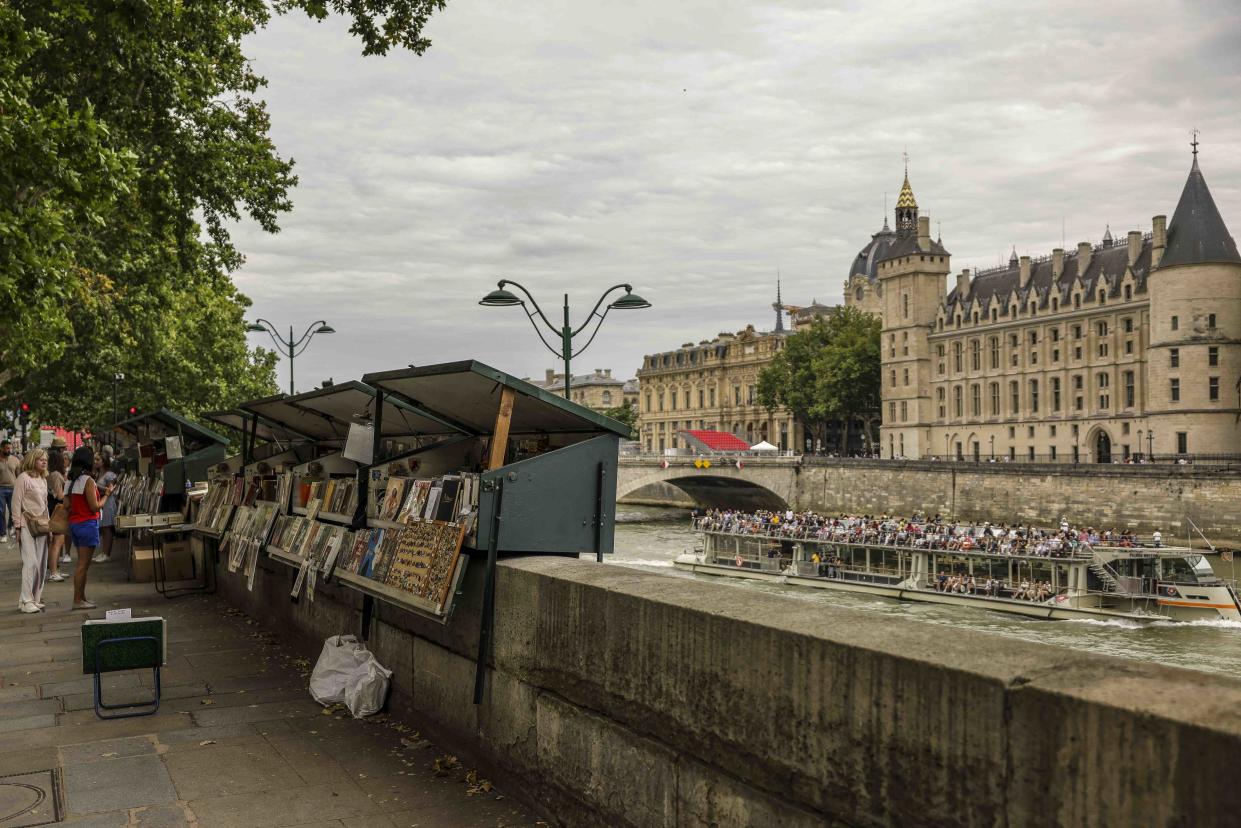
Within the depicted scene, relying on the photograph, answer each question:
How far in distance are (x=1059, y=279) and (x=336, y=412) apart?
85749 millimetres

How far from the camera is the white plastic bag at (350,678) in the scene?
7.37 meters

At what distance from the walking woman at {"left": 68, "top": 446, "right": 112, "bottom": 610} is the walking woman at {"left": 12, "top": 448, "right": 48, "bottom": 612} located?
353 mm

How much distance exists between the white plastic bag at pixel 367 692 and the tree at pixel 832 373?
299 feet

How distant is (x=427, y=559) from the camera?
6156mm

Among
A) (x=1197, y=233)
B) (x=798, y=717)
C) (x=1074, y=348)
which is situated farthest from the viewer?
(x=1074, y=348)

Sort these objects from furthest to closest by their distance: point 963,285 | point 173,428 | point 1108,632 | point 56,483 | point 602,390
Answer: point 602,390
point 963,285
point 1108,632
point 173,428
point 56,483

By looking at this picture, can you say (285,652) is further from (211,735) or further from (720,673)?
(720,673)

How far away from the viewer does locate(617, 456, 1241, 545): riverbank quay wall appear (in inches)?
2137

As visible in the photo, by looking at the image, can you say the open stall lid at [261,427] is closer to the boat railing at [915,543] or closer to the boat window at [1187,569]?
the boat railing at [915,543]

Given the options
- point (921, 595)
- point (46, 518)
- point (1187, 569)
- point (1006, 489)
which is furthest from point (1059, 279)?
point (46, 518)

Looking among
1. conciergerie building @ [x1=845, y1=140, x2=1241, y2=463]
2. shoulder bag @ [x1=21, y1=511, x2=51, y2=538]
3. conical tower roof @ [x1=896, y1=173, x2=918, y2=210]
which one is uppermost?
conical tower roof @ [x1=896, y1=173, x2=918, y2=210]

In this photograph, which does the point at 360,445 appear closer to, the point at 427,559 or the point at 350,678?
the point at 350,678

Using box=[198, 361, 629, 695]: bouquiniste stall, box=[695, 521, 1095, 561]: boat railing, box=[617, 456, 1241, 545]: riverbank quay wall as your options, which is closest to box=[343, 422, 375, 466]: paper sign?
box=[198, 361, 629, 695]: bouquiniste stall

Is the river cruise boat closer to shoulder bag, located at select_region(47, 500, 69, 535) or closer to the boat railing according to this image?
the boat railing
